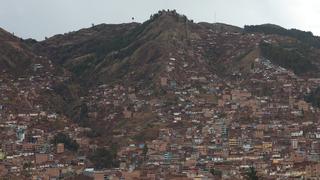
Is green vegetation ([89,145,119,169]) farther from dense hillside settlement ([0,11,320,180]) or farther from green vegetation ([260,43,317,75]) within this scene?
green vegetation ([260,43,317,75])

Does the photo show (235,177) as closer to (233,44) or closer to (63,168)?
(63,168)

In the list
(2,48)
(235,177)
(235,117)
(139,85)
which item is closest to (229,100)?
(235,117)

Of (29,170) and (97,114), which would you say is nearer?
(29,170)

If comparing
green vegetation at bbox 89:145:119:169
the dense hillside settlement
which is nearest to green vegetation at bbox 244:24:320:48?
the dense hillside settlement

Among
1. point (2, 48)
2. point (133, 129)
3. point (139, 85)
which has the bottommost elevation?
point (133, 129)

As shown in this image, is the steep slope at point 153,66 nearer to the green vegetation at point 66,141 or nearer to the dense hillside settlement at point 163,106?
the dense hillside settlement at point 163,106

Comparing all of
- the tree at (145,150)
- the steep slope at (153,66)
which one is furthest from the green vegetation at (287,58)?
the tree at (145,150)
